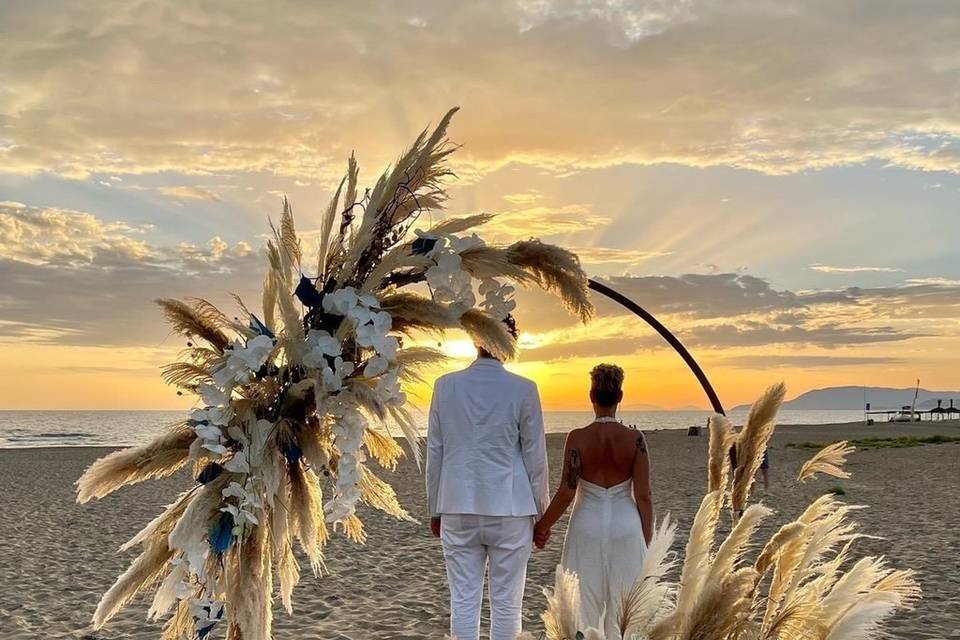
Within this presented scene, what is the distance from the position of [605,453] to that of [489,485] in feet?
3.75

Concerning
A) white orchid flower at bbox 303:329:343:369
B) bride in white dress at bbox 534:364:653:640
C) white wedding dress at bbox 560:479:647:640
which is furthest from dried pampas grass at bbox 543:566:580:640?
white wedding dress at bbox 560:479:647:640

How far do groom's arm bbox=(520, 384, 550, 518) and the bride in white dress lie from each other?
0.69 metres

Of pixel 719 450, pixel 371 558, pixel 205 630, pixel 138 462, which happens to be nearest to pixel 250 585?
pixel 205 630

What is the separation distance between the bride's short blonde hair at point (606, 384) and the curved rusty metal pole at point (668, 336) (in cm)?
52

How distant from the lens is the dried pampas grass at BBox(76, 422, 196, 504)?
288cm

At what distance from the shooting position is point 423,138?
3.00 meters

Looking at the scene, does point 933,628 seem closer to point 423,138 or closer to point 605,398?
point 605,398

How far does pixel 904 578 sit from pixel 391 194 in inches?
75.0

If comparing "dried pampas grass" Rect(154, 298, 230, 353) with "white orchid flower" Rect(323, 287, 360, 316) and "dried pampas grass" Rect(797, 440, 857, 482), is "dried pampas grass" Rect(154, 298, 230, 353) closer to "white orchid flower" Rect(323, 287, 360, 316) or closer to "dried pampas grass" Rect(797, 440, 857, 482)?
"white orchid flower" Rect(323, 287, 360, 316)

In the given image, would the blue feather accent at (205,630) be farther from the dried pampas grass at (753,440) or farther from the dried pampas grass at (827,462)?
the dried pampas grass at (827,462)

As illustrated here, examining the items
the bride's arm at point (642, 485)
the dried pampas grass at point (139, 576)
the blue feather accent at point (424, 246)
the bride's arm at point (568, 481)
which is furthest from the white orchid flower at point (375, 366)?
the bride's arm at point (642, 485)

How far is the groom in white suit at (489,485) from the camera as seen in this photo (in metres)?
4.55

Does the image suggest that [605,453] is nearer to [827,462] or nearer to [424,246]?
[827,462]

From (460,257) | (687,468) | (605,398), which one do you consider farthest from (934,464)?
(460,257)
